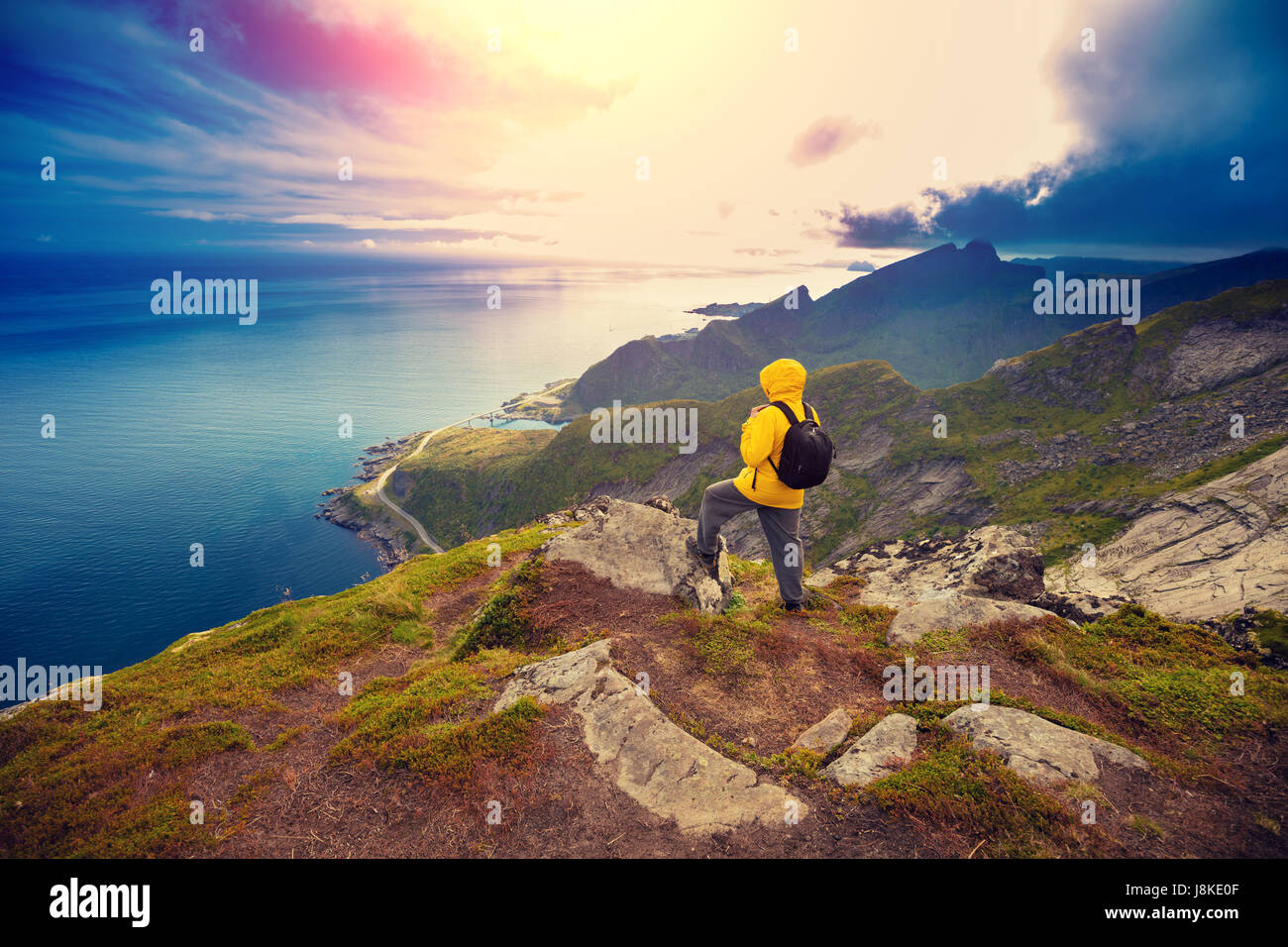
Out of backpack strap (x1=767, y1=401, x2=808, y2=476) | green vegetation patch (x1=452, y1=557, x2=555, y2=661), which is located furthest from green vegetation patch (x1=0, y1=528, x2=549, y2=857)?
backpack strap (x1=767, y1=401, x2=808, y2=476)

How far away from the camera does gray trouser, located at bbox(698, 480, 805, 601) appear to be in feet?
37.1

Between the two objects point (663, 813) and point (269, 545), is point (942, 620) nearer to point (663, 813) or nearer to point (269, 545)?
point (663, 813)

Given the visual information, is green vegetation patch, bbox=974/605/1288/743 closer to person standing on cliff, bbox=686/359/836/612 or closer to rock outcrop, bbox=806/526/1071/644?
rock outcrop, bbox=806/526/1071/644

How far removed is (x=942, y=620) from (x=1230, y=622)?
606 cm

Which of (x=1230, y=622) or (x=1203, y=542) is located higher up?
(x=1230, y=622)

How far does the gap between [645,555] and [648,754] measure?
20.7 feet

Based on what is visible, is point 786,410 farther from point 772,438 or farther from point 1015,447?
point 1015,447

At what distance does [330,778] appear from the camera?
731 centimetres

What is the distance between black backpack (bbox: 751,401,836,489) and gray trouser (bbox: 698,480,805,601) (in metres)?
1.20

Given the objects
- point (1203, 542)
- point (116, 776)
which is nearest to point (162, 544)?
point (116, 776)

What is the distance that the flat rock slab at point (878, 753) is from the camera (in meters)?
Answer: 6.52

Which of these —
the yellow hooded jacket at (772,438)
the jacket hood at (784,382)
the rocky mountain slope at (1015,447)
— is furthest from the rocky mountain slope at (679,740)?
the rocky mountain slope at (1015,447)

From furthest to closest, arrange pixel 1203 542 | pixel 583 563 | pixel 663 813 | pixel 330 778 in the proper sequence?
pixel 1203 542
pixel 583 563
pixel 330 778
pixel 663 813
